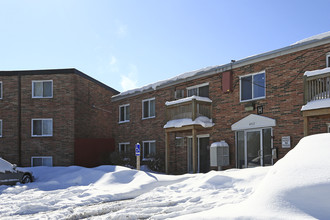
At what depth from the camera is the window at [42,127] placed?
22.4 m

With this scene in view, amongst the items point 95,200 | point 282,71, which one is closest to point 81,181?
point 95,200

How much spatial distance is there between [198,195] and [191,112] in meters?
8.13

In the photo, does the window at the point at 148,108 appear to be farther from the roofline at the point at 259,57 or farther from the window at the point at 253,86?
the window at the point at 253,86

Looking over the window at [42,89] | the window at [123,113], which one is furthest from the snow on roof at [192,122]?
the window at [42,89]

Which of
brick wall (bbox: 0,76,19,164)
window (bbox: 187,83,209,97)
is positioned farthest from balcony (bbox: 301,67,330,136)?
brick wall (bbox: 0,76,19,164)

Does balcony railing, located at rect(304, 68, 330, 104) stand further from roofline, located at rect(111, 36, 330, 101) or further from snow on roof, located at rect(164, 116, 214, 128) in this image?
snow on roof, located at rect(164, 116, 214, 128)

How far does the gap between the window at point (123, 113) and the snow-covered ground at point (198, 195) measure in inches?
346

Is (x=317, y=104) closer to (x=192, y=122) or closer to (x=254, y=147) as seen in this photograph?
(x=254, y=147)

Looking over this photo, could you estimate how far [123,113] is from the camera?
23.6m

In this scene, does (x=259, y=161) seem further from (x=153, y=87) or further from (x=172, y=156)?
(x=153, y=87)

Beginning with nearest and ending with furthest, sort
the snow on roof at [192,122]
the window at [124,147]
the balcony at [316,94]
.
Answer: the balcony at [316,94] → the snow on roof at [192,122] → the window at [124,147]

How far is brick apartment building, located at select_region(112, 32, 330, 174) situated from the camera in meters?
12.7

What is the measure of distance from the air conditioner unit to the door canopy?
1.01 meters

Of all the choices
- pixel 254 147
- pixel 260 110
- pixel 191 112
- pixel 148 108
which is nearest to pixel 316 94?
pixel 260 110
